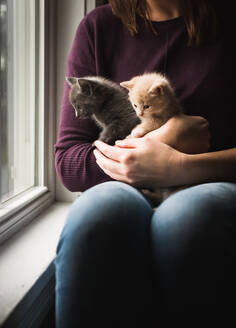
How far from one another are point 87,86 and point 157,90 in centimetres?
30

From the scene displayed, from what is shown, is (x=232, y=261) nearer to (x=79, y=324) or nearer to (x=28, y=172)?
(x=79, y=324)

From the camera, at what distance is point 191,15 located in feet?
3.73

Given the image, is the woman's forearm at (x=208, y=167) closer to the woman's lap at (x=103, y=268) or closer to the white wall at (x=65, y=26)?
the woman's lap at (x=103, y=268)

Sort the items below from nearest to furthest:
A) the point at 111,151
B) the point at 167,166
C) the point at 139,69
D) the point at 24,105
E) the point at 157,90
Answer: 1. the point at 167,166
2. the point at 111,151
3. the point at 157,90
4. the point at 139,69
5. the point at 24,105

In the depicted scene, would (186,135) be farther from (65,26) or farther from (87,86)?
(65,26)

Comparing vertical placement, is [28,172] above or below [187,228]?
below

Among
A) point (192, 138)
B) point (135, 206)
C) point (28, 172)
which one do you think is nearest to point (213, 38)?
point (192, 138)

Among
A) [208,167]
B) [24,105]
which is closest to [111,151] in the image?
[208,167]

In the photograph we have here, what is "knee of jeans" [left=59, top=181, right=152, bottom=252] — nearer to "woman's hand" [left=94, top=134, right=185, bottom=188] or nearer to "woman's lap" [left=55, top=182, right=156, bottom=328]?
"woman's lap" [left=55, top=182, right=156, bottom=328]

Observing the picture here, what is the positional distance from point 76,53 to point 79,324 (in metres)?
0.98

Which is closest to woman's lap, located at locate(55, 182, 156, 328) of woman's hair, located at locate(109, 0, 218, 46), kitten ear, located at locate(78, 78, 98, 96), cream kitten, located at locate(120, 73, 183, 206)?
cream kitten, located at locate(120, 73, 183, 206)

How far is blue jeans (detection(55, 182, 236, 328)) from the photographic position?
661 mm

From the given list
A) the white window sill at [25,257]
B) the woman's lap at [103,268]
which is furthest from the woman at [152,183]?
the white window sill at [25,257]

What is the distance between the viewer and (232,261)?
0.69m
